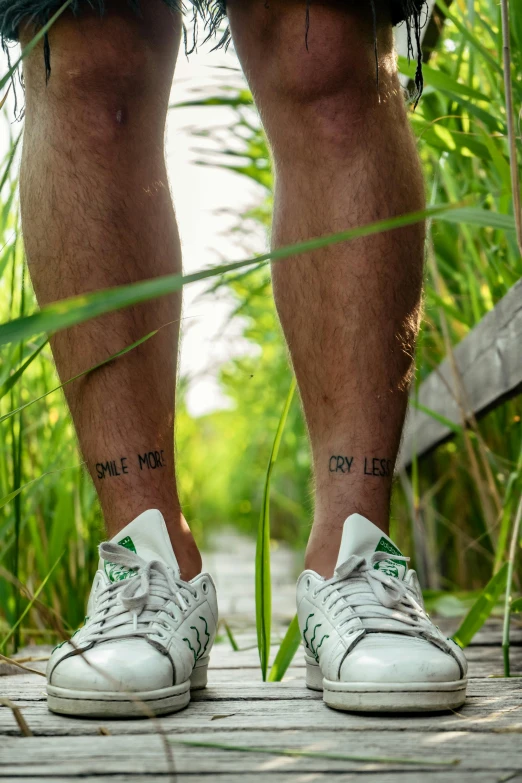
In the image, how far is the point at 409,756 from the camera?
23.1 inches

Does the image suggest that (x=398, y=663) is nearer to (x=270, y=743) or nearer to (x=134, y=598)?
(x=270, y=743)

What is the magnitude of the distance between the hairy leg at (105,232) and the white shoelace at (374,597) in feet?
0.58

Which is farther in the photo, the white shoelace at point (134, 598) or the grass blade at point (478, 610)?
the grass blade at point (478, 610)

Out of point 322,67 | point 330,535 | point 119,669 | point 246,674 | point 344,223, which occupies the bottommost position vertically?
point 246,674

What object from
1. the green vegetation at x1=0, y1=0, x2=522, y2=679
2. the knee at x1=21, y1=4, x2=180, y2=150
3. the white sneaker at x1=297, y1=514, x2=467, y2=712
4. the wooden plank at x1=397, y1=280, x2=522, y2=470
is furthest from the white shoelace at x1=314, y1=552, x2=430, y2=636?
the knee at x1=21, y1=4, x2=180, y2=150

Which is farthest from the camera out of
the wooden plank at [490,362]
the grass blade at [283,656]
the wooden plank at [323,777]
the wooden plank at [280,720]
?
the wooden plank at [490,362]

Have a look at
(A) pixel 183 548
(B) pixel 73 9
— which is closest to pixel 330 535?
(A) pixel 183 548

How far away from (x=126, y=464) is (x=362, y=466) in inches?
10.1

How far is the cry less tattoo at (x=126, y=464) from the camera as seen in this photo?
872 mm

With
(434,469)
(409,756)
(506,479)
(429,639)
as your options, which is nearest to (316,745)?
(409,756)

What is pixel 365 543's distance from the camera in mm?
848

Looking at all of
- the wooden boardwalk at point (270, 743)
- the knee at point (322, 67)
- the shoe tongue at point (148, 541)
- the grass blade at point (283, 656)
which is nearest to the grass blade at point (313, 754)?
the wooden boardwalk at point (270, 743)

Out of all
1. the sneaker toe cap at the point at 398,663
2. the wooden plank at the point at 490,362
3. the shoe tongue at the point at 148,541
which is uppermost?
the wooden plank at the point at 490,362

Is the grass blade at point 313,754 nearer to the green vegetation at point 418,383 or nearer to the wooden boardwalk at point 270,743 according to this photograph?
the wooden boardwalk at point 270,743
